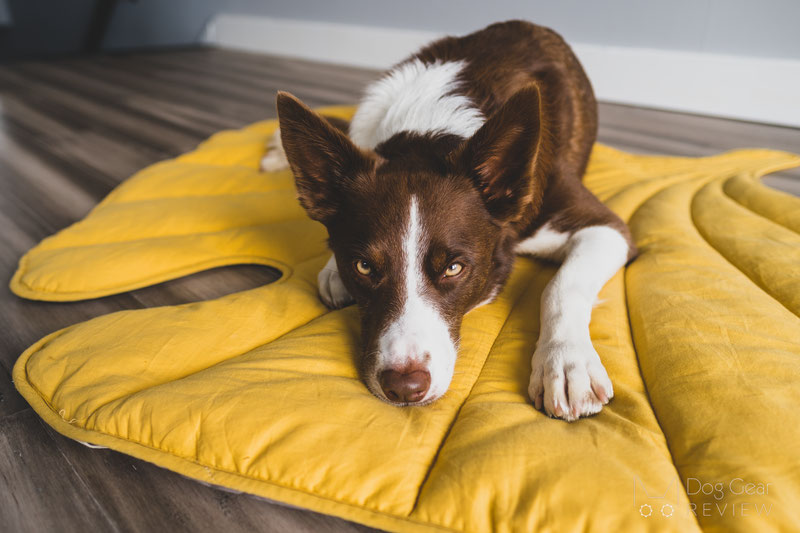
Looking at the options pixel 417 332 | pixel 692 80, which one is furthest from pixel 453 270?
pixel 692 80

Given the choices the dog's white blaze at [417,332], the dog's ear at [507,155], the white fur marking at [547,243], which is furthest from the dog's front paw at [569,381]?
the white fur marking at [547,243]

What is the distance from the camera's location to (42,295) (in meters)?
1.98

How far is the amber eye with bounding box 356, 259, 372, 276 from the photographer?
1475 millimetres

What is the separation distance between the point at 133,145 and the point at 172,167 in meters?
1.22

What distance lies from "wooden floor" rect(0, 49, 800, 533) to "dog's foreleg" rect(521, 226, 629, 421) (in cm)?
53

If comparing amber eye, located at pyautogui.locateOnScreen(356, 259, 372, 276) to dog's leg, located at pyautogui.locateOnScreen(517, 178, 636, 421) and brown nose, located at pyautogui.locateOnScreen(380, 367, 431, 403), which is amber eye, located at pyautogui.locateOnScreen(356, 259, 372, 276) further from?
dog's leg, located at pyautogui.locateOnScreen(517, 178, 636, 421)

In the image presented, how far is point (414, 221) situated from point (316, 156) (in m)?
0.36

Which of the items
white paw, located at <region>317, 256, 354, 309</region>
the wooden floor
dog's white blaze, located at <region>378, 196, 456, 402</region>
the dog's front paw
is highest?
dog's white blaze, located at <region>378, 196, 456, 402</region>

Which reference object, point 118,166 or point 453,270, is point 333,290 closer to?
point 453,270

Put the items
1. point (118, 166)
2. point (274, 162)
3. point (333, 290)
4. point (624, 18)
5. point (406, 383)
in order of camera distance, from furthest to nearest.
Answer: point (624, 18) < point (118, 166) < point (274, 162) < point (333, 290) < point (406, 383)

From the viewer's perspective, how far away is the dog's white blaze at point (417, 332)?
131cm

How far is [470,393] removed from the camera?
55.1 inches

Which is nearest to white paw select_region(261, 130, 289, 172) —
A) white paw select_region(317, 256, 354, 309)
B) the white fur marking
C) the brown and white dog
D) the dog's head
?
the brown and white dog

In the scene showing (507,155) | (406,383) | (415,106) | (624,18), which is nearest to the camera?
(406,383)
